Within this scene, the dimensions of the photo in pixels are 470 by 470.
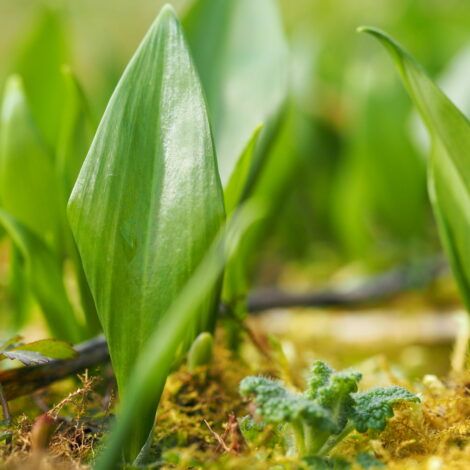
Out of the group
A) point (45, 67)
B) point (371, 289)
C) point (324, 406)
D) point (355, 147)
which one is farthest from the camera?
point (355, 147)

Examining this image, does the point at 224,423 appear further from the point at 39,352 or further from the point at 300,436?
the point at 39,352

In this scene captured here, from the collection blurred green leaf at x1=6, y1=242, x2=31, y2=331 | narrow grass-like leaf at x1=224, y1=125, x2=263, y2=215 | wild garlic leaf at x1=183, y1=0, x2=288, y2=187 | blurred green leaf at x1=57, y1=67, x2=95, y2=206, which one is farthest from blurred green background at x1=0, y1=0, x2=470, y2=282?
narrow grass-like leaf at x1=224, y1=125, x2=263, y2=215

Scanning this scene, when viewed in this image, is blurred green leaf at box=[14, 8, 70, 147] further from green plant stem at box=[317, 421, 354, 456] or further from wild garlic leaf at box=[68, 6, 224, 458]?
green plant stem at box=[317, 421, 354, 456]

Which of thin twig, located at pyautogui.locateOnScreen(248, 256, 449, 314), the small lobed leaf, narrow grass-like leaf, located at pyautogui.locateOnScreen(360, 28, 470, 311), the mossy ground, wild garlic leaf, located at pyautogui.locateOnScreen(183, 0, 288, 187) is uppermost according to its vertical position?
wild garlic leaf, located at pyautogui.locateOnScreen(183, 0, 288, 187)

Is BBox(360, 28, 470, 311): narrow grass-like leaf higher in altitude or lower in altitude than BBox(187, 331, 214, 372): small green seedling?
higher

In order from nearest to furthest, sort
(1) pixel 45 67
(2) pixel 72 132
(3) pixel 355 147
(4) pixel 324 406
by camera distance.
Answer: (4) pixel 324 406
(2) pixel 72 132
(1) pixel 45 67
(3) pixel 355 147

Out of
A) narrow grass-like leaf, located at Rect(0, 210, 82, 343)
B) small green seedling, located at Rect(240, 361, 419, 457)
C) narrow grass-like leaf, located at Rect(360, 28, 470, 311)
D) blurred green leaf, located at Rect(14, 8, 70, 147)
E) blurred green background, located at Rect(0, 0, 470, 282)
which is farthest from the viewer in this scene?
blurred green background, located at Rect(0, 0, 470, 282)

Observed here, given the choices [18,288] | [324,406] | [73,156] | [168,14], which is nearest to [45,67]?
[73,156]

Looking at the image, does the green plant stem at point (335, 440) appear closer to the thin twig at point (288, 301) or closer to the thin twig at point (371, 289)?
the thin twig at point (288, 301)
